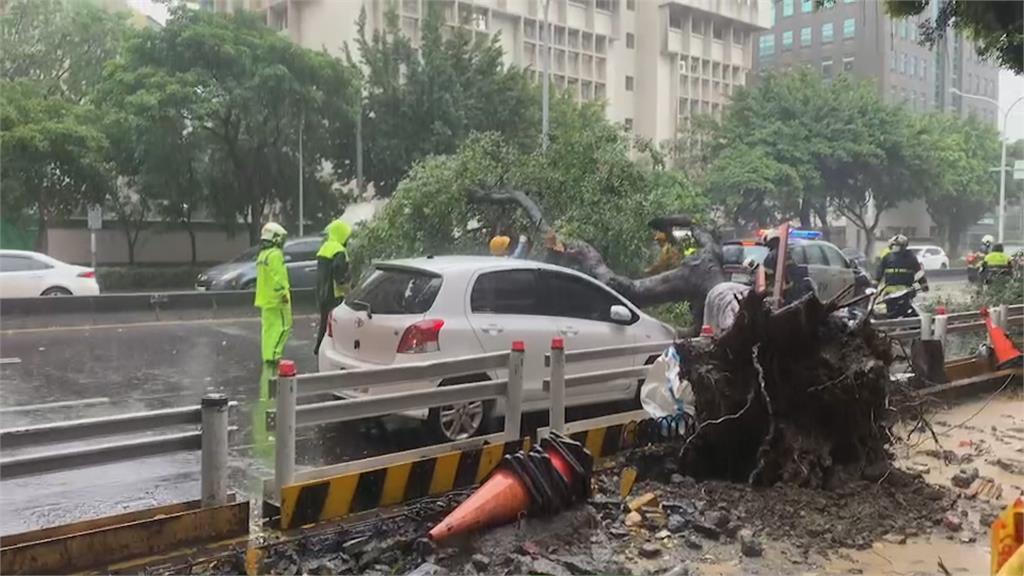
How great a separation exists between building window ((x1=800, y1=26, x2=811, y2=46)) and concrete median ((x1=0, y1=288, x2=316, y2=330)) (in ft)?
30.1

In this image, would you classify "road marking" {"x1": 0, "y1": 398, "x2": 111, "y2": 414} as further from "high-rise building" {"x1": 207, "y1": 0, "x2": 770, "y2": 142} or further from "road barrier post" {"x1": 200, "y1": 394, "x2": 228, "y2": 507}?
"high-rise building" {"x1": 207, "y1": 0, "x2": 770, "y2": 142}

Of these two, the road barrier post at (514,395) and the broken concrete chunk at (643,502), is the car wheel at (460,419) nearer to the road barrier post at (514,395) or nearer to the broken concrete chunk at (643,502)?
the road barrier post at (514,395)

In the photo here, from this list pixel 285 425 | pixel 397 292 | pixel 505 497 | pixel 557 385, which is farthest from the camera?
pixel 397 292

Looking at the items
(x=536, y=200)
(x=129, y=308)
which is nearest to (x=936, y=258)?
(x=536, y=200)

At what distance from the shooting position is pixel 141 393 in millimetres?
8500

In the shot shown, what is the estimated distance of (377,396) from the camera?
192 inches

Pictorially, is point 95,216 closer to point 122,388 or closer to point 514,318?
point 122,388

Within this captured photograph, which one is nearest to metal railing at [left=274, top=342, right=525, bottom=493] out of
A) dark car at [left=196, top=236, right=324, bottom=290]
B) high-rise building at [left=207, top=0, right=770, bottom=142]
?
dark car at [left=196, top=236, right=324, bottom=290]

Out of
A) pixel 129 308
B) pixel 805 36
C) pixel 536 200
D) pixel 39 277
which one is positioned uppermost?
pixel 805 36

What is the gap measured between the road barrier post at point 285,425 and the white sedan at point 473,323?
5.26 feet

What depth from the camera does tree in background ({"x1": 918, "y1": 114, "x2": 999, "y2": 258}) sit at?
1291cm

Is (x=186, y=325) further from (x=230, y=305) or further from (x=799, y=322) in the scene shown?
(x=799, y=322)

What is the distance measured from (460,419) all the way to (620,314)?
179cm

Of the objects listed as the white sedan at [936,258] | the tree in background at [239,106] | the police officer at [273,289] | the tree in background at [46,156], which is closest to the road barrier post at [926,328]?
the police officer at [273,289]
